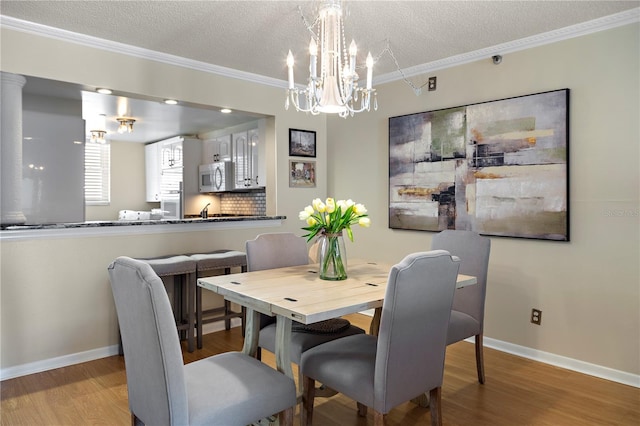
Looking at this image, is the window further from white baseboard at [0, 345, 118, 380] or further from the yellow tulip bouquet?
the yellow tulip bouquet

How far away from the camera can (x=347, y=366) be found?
6.37 ft

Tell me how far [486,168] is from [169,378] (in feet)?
9.51

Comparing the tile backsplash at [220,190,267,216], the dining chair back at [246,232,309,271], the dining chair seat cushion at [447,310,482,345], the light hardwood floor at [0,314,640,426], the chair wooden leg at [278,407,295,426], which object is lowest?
the light hardwood floor at [0,314,640,426]

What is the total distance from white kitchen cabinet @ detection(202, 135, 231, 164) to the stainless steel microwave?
10 cm

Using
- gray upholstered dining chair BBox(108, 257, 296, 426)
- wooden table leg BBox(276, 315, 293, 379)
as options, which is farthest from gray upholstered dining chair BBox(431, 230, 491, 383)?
gray upholstered dining chair BBox(108, 257, 296, 426)

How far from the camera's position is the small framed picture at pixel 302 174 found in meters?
4.54

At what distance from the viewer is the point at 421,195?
401 centimetres

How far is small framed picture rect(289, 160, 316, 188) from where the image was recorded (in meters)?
4.54

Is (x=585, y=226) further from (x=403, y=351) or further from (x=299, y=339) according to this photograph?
(x=299, y=339)

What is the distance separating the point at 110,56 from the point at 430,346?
A: 9.97 ft

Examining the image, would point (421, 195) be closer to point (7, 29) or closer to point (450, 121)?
point (450, 121)

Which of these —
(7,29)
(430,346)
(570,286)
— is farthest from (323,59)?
(570,286)

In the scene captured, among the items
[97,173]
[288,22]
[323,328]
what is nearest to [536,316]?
A: [323,328]

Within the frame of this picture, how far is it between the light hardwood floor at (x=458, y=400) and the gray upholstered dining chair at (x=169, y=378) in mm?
829
